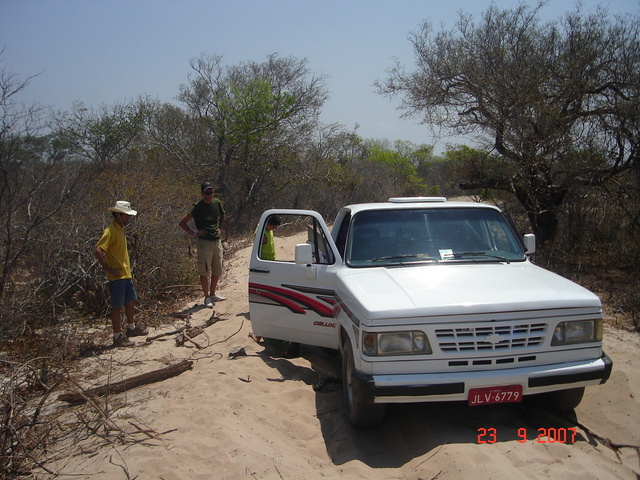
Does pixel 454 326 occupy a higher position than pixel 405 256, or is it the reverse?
pixel 405 256

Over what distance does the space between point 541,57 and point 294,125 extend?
10.2m

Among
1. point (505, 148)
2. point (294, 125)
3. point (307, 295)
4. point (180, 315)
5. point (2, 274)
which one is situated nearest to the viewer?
point (307, 295)

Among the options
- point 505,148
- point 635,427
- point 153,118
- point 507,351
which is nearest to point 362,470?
point 507,351

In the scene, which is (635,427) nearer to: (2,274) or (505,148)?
(2,274)

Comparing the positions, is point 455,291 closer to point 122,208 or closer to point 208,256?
point 122,208

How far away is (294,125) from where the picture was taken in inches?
780

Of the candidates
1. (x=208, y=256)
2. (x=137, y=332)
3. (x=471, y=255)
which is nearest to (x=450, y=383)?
(x=471, y=255)

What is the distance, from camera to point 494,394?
12.0 feet

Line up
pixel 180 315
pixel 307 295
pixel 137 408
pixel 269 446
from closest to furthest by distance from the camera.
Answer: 1. pixel 269 446
2. pixel 137 408
3. pixel 307 295
4. pixel 180 315

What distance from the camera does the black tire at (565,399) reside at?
4.16 metres

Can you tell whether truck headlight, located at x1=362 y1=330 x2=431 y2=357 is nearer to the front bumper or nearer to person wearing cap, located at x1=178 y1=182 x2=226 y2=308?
the front bumper

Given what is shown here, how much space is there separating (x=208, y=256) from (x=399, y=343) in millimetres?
5031

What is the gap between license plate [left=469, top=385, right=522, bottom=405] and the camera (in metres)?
3.63

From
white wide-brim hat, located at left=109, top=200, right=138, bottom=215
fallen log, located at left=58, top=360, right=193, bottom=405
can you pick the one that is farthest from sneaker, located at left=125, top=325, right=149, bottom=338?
fallen log, located at left=58, top=360, right=193, bottom=405
